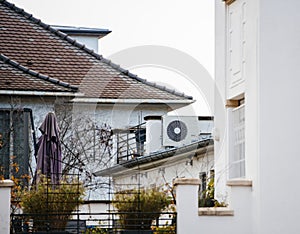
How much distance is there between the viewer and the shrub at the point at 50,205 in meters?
13.1

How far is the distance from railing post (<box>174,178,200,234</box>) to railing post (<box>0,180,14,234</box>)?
2632 millimetres

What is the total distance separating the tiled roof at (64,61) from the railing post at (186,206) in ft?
34.0

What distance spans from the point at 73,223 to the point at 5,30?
10.9 m

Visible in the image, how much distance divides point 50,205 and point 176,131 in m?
10.2

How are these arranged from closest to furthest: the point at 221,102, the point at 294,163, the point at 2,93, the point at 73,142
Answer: the point at 294,163
the point at 221,102
the point at 2,93
the point at 73,142

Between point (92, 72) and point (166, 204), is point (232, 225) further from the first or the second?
point (92, 72)

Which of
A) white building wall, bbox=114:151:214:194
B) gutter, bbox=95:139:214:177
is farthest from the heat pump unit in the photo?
gutter, bbox=95:139:214:177

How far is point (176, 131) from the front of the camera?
23.0 metres

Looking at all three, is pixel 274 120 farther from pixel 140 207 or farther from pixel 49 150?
pixel 49 150

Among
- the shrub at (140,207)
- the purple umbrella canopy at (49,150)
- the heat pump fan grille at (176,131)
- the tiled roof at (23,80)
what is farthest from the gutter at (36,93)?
the shrub at (140,207)

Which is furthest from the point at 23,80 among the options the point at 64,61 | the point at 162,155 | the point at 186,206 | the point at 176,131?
the point at 186,206

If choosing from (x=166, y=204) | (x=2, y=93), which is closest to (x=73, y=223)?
(x=166, y=204)

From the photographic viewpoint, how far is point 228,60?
14984mm

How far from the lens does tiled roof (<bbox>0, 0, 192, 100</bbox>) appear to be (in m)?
23.3
